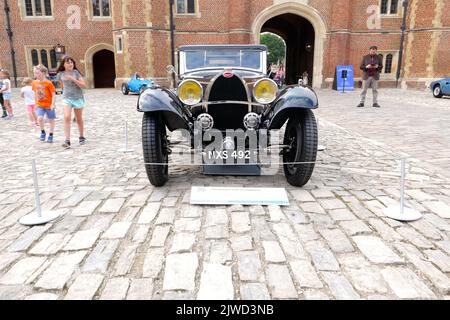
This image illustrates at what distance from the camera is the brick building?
21344mm

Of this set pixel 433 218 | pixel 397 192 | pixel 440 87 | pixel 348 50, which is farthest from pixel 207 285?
pixel 348 50

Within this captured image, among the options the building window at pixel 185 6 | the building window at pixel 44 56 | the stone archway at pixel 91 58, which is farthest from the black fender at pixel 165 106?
the building window at pixel 44 56

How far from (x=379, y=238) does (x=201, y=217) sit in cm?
159

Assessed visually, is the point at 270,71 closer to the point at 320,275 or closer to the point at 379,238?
the point at 379,238

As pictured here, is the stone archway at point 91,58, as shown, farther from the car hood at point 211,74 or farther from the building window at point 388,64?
the car hood at point 211,74

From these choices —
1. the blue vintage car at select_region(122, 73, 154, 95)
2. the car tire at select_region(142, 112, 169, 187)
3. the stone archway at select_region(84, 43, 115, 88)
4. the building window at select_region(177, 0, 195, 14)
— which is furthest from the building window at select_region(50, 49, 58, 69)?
the car tire at select_region(142, 112, 169, 187)

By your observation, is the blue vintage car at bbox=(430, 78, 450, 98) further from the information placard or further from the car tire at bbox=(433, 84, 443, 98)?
the information placard

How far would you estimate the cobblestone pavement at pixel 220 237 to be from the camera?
2275 millimetres

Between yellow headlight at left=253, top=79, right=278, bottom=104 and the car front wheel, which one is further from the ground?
yellow headlight at left=253, top=79, right=278, bottom=104

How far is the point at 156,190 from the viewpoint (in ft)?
13.7

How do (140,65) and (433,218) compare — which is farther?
(140,65)

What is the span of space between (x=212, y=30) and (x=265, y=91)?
65.5ft

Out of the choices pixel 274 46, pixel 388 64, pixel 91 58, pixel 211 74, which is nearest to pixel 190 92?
pixel 211 74

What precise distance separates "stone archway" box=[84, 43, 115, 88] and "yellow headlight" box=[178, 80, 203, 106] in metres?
22.5
